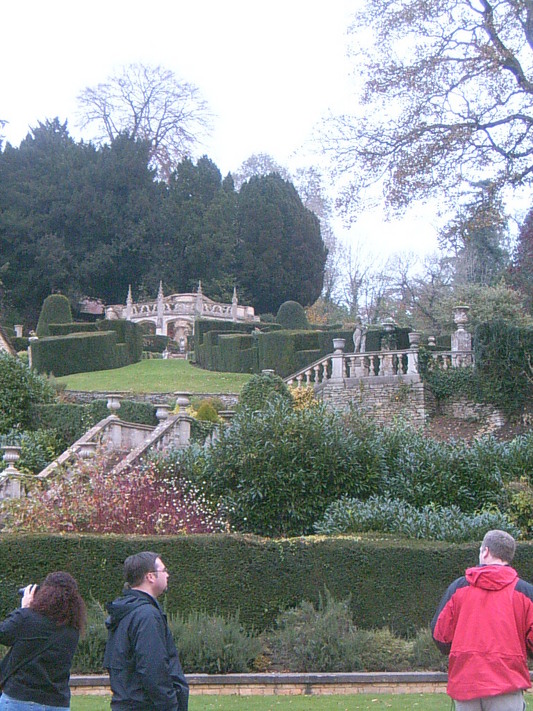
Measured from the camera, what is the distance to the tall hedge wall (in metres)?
10.7

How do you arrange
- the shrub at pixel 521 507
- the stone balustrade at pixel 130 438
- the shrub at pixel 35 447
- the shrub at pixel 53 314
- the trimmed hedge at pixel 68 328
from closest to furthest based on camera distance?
the shrub at pixel 521 507, the stone balustrade at pixel 130 438, the shrub at pixel 35 447, the trimmed hedge at pixel 68 328, the shrub at pixel 53 314

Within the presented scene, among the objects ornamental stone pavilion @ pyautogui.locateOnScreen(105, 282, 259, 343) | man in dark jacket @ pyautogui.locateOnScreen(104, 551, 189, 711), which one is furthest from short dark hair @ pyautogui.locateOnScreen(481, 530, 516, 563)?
ornamental stone pavilion @ pyautogui.locateOnScreen(105, 282, 259, 343)

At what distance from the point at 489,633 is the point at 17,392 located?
61.9 ft

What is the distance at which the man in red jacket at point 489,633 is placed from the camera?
15.3 feet

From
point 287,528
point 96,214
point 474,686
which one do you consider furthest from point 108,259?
point 474,686

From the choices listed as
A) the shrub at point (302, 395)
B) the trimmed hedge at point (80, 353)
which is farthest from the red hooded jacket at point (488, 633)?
the trimmed hedge at point (80, 353)

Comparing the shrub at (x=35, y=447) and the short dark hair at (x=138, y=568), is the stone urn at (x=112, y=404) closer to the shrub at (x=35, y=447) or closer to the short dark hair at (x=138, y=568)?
the shrub at (x=35, y=447)

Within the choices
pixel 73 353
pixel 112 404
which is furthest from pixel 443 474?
pixel 73 353

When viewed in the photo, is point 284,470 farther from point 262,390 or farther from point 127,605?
point 127,605

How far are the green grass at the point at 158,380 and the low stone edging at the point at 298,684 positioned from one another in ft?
64.8

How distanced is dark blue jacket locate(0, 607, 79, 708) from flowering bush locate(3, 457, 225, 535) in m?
7.81

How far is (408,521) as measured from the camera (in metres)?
12.8

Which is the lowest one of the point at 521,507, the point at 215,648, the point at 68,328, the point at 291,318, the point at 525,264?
the point at 215,648

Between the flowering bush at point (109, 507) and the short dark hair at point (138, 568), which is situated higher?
the short dark hair at point (138, 568)
